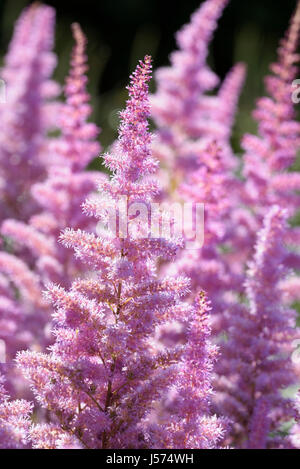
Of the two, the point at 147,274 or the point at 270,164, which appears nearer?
the point at 147,274

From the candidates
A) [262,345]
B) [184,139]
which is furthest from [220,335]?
[184,139]

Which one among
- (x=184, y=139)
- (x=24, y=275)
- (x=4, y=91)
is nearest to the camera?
(x=24, y=275)

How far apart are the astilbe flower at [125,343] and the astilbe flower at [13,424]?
3 centimetres

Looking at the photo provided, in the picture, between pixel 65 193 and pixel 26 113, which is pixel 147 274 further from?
pixel 26 113

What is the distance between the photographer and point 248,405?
1.26 meters

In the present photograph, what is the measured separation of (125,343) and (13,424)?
0.66 ft

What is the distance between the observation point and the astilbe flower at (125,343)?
914mm

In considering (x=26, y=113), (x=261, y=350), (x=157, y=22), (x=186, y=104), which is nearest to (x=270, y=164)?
(x=186, y=104)

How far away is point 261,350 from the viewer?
49.5 inches

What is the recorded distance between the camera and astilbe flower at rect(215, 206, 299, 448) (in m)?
1.25

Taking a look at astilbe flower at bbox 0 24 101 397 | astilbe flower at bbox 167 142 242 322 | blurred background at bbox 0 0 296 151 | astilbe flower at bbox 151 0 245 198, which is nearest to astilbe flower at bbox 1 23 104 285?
astilbe flower at bbox 0 24 101 397
